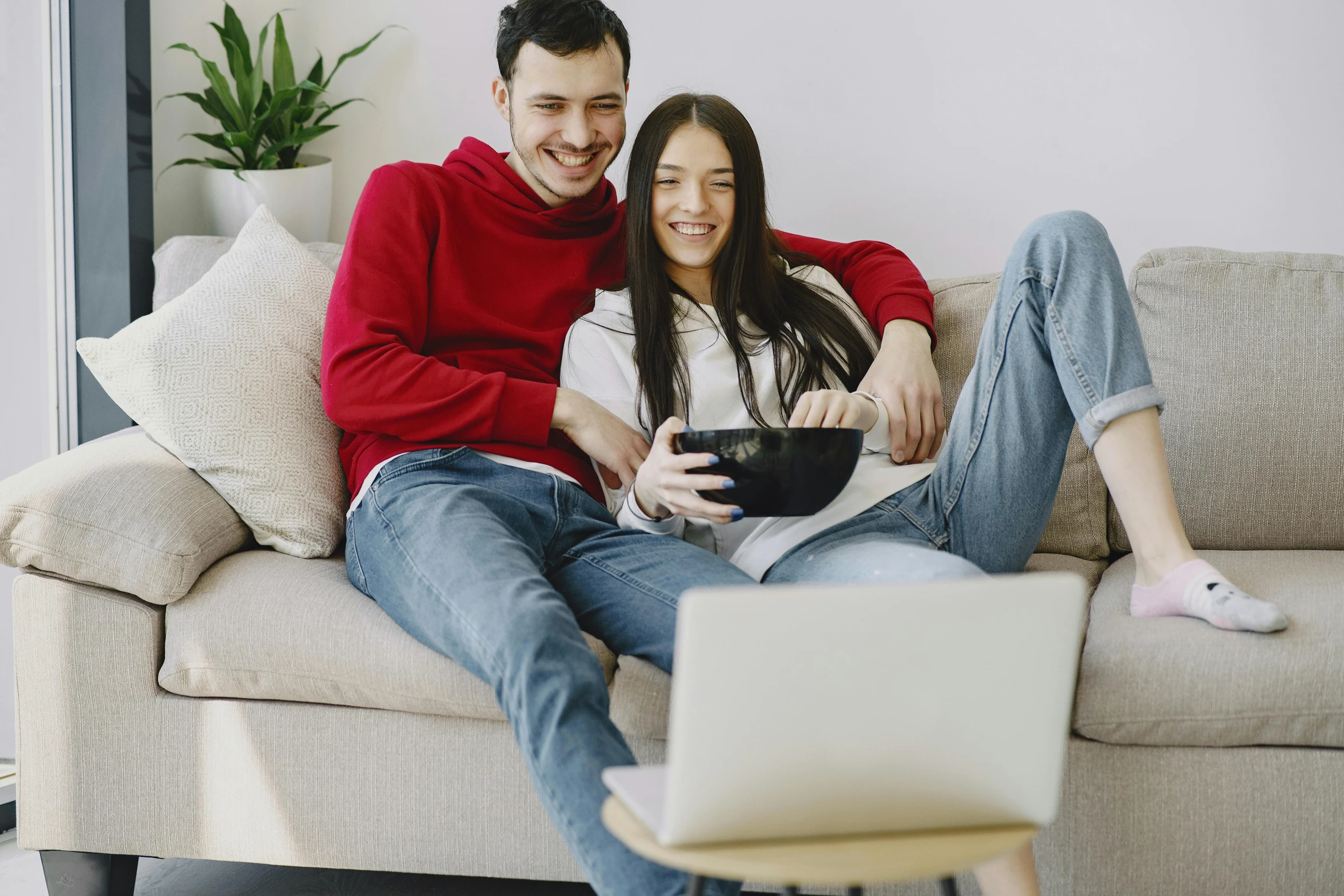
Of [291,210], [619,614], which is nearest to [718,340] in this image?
[619,614]

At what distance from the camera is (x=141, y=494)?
1.48 metres

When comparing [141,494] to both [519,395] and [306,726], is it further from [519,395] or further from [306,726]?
[519,395]

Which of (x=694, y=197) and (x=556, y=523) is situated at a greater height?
(x=694, y=197)

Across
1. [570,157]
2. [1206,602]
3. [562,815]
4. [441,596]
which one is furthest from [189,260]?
[1206,602]

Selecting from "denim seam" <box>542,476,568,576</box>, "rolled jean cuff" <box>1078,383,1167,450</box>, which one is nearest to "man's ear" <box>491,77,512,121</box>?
"denim seam" <box>542,476,568,576</box>

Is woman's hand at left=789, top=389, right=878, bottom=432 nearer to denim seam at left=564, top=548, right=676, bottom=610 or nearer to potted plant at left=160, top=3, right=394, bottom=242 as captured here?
denim seam at left=564, top=548, right=676, bottom=610

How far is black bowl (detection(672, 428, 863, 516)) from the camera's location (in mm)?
1163

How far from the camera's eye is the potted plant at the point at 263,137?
2273mm

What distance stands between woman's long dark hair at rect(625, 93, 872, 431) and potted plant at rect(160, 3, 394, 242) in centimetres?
94

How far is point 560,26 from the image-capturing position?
165 centimetres

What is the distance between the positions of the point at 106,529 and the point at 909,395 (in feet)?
3.47

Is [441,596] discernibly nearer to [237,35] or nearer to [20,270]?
[20,270]

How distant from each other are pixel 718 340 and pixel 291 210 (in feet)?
3.72

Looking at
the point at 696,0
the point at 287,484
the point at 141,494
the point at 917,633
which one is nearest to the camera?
the point at 917,633
